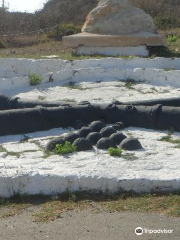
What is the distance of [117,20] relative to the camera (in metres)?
15.4

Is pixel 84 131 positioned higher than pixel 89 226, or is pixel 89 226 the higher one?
pixel 84 131

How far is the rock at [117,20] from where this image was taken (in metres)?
15.4

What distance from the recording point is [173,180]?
5426mm

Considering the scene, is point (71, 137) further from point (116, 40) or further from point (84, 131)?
point (116, 40)

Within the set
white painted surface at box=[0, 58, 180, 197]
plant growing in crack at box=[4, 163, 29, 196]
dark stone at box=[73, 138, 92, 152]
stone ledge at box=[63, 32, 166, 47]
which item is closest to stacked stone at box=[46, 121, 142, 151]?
dark stone at box=[73, 138, 92, 152]

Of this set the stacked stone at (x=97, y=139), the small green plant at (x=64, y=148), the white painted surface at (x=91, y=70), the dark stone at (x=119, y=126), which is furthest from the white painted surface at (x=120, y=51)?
the small green plant at (x=64, y=148)

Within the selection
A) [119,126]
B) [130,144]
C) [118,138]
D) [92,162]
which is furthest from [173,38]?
[92,162]

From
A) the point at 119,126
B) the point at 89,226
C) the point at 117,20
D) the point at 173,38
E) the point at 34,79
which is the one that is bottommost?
the point at 89,226

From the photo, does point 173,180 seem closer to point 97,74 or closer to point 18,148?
point 18,148

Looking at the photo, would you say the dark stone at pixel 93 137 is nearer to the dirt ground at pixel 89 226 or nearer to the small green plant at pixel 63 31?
the dirt ground at pixel 89 226

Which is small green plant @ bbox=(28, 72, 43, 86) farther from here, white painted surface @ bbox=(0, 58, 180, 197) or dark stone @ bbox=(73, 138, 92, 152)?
dark stone @ bbox=(73, 138, 92, 152)

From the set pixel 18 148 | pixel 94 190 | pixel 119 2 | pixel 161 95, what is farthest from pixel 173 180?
pixel 119 2

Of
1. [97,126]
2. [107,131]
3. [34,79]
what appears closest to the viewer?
[107,131]

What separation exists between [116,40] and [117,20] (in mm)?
1165
